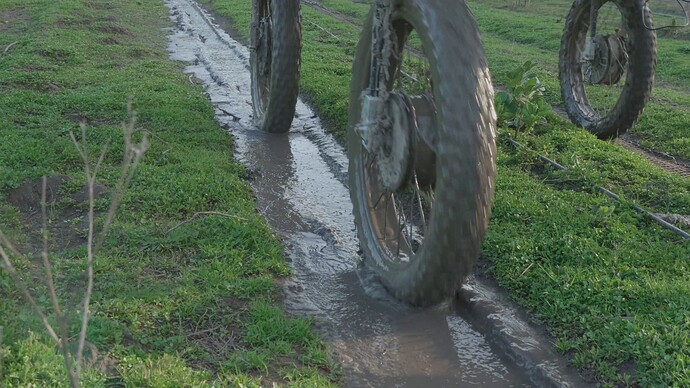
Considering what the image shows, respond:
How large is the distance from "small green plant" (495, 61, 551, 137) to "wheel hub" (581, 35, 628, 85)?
666mm

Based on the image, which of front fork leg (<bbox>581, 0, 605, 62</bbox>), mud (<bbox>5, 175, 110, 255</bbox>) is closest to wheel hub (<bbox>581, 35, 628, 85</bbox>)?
front fork leg (<bbox>581, 0, 605, 62</bbox>)

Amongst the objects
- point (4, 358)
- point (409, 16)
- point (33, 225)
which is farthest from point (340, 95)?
point (4, 358)

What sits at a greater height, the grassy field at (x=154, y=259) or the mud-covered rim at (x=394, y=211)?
the mud-covered rim at (x=394, y=211)

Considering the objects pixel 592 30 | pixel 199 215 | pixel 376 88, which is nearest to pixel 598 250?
pixel 376 88

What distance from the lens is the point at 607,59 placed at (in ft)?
23.5

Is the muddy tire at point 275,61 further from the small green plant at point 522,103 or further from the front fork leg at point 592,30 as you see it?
the front fork leg at point 592,30

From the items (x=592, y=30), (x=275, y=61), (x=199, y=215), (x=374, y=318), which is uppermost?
(x=592, y=30)

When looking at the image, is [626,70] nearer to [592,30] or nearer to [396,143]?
[592,30]

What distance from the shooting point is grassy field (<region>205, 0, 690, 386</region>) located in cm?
353

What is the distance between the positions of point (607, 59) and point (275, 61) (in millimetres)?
3159

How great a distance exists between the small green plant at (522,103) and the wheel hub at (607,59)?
2.18 feet

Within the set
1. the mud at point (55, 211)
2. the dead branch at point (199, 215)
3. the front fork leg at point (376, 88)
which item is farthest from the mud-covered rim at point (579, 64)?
the mud at point (55, 211)

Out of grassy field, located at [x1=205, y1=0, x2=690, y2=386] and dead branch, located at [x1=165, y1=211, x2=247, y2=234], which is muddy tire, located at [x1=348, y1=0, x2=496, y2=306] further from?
dead branch, located at [x1=165, y1=211, x2=247, y2=234]

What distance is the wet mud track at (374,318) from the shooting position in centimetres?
368
